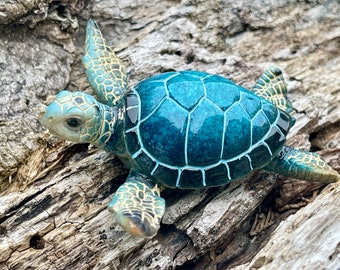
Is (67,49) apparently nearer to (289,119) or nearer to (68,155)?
(68,155)

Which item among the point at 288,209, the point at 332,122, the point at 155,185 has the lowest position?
the point at 288,209

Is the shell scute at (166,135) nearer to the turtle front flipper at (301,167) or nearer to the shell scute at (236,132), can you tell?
the shell scute at (236,132)

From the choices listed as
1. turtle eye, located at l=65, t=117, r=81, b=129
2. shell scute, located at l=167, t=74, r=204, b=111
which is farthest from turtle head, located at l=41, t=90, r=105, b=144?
shell scute, located at l=167, t=74, r=204, b=111

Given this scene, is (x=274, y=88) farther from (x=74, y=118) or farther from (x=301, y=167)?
(x=74, y=118)

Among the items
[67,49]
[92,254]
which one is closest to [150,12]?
[67,49]

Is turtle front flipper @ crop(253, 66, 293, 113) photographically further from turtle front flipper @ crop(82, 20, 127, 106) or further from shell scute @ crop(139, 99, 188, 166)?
turtle front flipper @ crop(82, 20, 127, 106)
